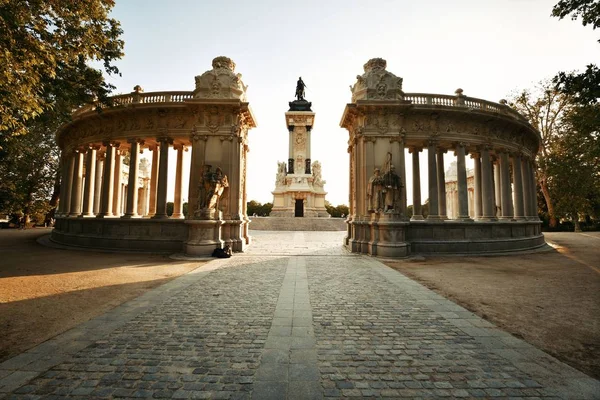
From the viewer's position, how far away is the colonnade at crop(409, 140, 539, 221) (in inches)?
705

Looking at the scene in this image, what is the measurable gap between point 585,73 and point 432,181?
29.9 feet

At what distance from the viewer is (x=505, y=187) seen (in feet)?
65.2

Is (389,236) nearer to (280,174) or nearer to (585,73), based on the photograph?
(585,73)

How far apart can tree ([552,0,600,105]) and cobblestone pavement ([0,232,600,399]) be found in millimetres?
9042

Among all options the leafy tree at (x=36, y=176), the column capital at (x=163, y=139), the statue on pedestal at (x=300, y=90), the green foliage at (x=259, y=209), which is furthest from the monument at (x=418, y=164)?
the green foliage at (x=259, y=209)

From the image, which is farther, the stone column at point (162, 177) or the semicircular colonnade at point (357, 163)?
the stone column at point (162, 177)

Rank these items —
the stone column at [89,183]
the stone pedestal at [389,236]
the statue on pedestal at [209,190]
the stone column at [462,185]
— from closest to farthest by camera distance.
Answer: the stone pedestal at [389,236] → the statue on pedestal at [209,190] → the stone column at [462,185] → the stone column at [89,183]

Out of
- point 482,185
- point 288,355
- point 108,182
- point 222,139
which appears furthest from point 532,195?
point 108,182

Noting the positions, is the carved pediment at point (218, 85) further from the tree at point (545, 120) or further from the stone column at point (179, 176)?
the tree at point (545, 120)

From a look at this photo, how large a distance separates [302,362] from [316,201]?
131ft

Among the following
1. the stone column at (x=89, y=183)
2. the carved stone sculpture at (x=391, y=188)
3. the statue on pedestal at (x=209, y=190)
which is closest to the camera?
the statue on pedestal at (x=209, y=190)

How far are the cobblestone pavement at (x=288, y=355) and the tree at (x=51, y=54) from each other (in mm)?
6776

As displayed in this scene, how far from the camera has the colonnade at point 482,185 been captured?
17906mm

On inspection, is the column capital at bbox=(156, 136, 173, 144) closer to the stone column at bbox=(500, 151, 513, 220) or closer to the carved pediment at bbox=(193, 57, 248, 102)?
the carved pediment at bbox=(193, 57, 248, 102)
